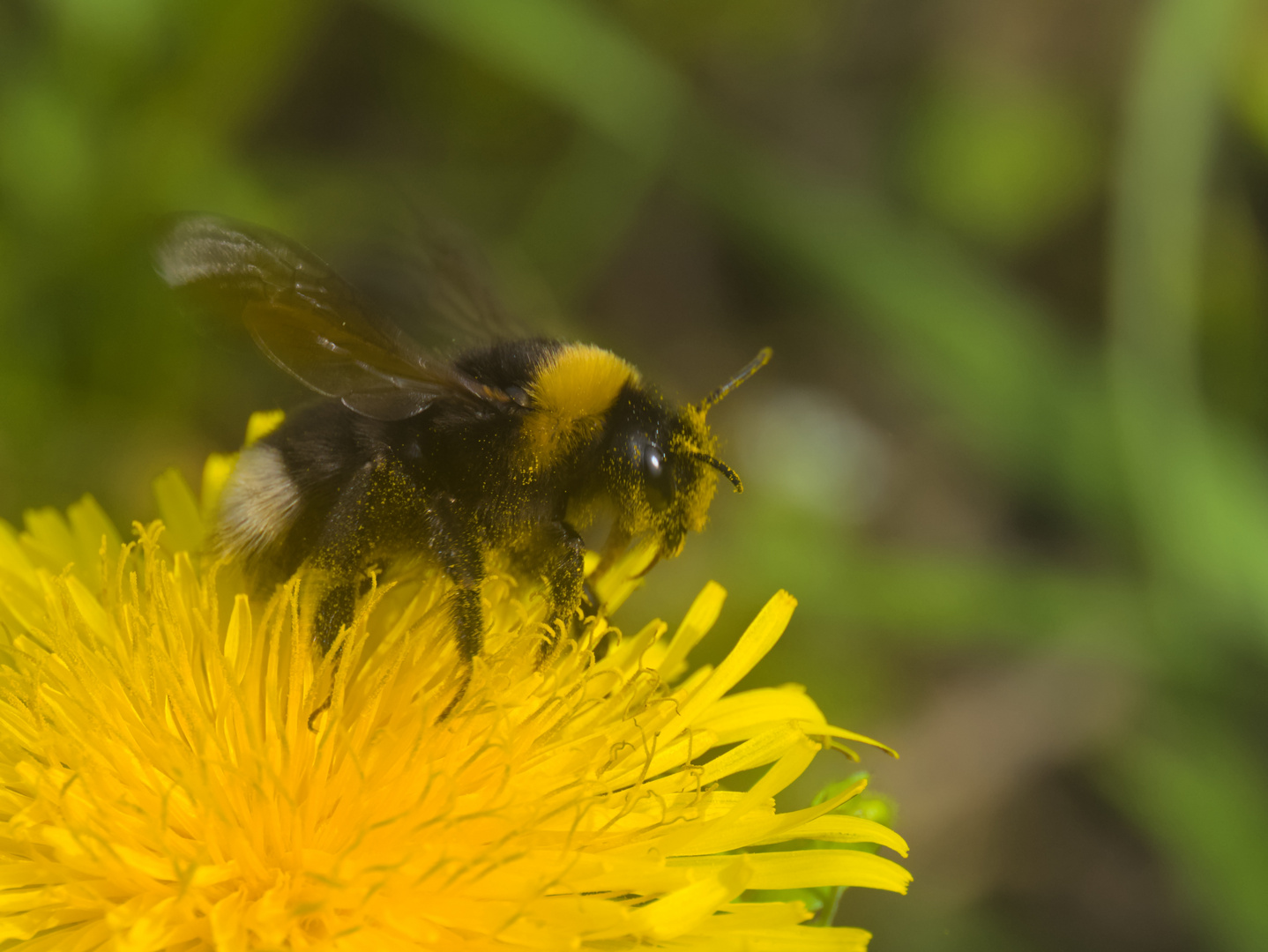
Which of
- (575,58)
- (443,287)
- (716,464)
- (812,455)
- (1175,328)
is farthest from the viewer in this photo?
(812,455)

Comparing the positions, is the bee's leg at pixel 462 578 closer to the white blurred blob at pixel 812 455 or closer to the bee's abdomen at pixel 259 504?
the bee's abdomen at pixel 259 504

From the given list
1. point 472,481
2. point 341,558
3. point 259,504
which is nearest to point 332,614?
point 341,558

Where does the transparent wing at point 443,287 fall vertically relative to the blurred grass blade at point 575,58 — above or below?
below

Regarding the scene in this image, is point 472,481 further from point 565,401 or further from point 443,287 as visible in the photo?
point 443,287

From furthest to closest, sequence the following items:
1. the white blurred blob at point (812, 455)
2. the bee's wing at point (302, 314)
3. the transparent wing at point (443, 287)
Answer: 1. the white blurred blob at point (812, 455)
2. the transparent wing at point (443, 287)
3. the bee's wing at point (302, 314)

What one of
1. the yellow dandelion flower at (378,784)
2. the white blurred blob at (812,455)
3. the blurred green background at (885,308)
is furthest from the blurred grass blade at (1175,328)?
the yellow dandelion flower at (378,784)

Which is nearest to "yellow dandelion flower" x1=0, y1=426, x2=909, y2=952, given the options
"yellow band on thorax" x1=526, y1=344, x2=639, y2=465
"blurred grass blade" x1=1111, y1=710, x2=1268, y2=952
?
"yellow band on thorax" x1=526, y1=344, x2=639, y2=465

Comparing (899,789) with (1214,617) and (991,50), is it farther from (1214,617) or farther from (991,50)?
(991,50)
